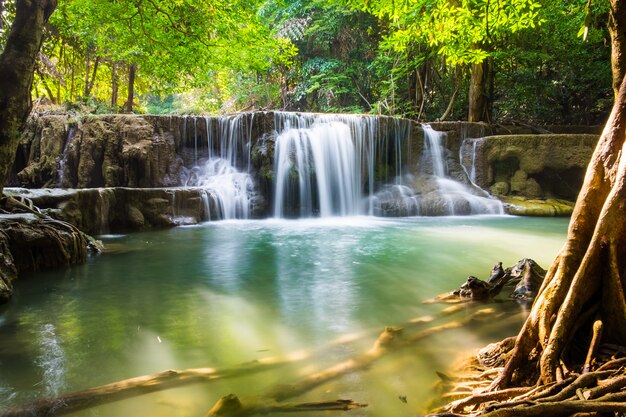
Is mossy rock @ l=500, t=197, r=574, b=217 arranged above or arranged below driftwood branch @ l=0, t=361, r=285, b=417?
above

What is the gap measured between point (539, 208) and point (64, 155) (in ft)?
50.2

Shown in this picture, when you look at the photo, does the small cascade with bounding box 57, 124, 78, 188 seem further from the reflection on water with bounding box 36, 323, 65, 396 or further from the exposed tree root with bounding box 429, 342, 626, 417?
the exposed tree root with bounding box 429, 342, 626, 417

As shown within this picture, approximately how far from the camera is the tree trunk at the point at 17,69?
4.65 meters

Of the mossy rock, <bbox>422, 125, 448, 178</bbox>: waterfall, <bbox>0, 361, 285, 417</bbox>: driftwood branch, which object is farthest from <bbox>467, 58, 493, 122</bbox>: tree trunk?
<bbox>0, 361, 285, 417</bbox>: driftwood branch

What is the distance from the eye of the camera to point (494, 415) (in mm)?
1942

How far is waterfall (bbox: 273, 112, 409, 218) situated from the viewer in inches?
550

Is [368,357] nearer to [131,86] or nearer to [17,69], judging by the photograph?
[17,69]

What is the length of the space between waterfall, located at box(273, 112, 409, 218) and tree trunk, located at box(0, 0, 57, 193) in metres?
9.31

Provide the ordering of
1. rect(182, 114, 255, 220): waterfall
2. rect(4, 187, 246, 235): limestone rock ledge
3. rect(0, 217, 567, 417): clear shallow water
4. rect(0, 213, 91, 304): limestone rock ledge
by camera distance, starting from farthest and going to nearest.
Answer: rect(182, 114, 255, 220): waterfall
rect(4, 187, 246, 235): limestone rock ledge
rect(0, 213, 91, 304): limestone rock ledge
rect(0, 217, 567, 417): clear shallow water

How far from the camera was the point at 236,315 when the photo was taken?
4.52 m


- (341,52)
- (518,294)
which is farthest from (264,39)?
(341,52)

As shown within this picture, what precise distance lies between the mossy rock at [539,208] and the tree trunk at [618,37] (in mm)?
11729

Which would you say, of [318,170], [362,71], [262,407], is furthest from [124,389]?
[362,71]

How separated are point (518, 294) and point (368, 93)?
58.1 feet
